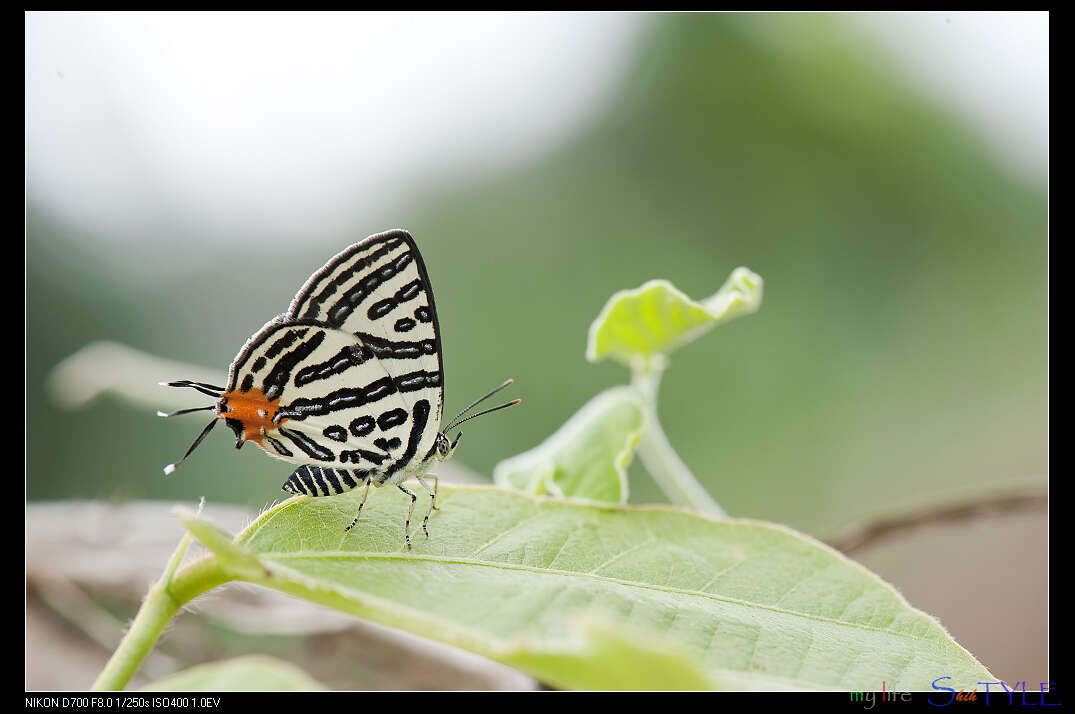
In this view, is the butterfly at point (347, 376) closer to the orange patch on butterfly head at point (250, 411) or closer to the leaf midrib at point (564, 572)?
the orange patch on butterfly head at point (250, 411)

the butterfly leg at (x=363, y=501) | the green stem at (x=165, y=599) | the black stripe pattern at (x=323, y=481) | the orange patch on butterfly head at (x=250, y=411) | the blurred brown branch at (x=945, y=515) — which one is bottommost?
the blurred brown branch at (x=945, y=515)

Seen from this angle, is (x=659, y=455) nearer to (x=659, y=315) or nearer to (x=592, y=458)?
(x=592, y=458)

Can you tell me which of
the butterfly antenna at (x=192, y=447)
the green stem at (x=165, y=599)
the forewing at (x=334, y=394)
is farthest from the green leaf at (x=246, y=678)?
the forewing at (x=334, y=394)

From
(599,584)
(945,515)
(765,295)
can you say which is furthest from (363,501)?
(765,295)

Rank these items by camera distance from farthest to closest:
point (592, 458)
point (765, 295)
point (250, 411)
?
point (765, 295), point (592, 458), point (250, 411)

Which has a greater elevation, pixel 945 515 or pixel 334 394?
pixel 334 394

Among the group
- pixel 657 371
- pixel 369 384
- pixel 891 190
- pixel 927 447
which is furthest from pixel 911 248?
pixel 369 384

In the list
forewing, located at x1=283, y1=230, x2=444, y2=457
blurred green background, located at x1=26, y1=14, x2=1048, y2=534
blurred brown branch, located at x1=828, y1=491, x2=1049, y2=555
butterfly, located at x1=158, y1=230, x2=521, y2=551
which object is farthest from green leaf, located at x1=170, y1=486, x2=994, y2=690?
blurred green background, located at x1=26, y1=14, x2=1048, y2=534
